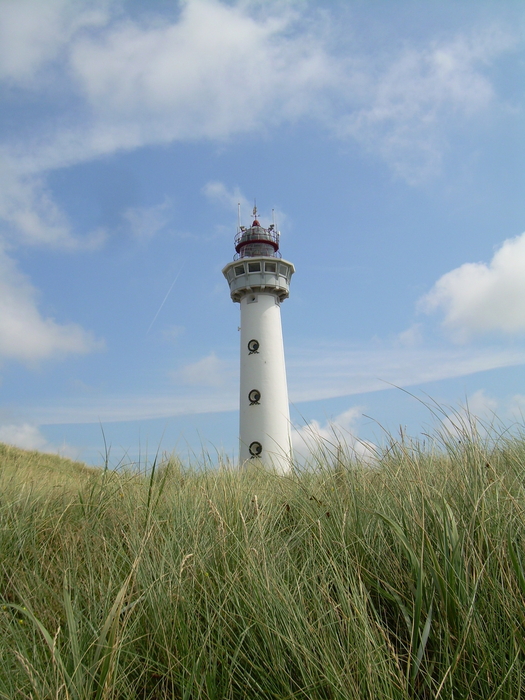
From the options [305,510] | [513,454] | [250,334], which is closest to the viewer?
[305,510]

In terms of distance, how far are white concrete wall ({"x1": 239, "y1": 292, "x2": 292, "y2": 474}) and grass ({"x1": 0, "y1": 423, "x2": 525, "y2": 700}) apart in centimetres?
1450

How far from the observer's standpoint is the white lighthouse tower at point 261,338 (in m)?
18.3

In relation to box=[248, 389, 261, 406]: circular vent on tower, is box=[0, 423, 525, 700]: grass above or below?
below

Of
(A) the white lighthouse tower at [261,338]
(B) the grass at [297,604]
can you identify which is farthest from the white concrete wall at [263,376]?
(B) the grass at [297,604]

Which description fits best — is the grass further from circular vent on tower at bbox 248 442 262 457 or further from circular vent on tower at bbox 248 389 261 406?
circular vent on tower at bbox 248 389 261 406

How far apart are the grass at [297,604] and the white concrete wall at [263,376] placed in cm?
1450

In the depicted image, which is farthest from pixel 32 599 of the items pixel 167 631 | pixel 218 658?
pixel 218 658

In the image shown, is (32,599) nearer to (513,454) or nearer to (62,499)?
(62,499)

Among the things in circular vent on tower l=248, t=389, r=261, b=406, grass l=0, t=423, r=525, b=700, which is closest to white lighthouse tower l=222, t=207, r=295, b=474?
circular vent on tower l=248, t=389, r=261, b=406

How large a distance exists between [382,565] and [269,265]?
18602 mm

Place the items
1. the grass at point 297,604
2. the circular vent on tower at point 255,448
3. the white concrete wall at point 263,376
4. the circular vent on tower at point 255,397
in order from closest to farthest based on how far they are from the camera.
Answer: the grass at point 297,604
the circular vent on tower at point 255,448
the white concrete wall at point 263,376
the circular vent on tower at point 255,397

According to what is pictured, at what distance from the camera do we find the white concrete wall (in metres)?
18.3

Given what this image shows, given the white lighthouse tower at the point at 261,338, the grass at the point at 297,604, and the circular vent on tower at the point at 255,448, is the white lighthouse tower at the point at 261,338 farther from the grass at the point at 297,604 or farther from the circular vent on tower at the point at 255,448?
the grass at the point at 297,604

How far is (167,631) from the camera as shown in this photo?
2064 mm
